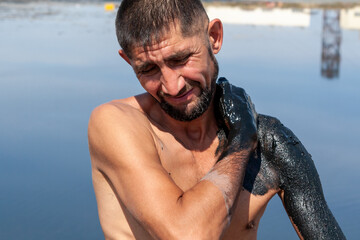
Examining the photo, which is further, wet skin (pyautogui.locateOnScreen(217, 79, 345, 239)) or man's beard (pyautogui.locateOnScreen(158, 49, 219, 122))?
wet skin (pyautogui.locateOnScreen(217, 79, 345, 239))

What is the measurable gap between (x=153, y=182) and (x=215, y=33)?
31.7 inches

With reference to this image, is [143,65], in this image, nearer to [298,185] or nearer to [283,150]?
[283,150]

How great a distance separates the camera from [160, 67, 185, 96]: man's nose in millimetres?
2246

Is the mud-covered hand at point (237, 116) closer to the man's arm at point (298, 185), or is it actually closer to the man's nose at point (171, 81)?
the man's arm at point (298, 185)

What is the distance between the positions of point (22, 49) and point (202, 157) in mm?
6213

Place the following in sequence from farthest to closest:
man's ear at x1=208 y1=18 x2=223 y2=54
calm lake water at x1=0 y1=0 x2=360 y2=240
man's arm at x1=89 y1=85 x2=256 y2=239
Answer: calm lake water at x1=0 y1=0 x2=360 y2=240, man's ear at x1=208 y1=18 x2=223 y2=54, man's arm at x1=89 y1=85 x2=256 y2=239

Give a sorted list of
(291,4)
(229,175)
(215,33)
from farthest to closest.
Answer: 1. (291,4)
2. (215,33)
3. (229,175)

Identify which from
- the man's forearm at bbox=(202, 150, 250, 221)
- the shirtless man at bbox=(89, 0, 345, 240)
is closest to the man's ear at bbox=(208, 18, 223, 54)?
the shirtless man at bbox=(89, 0, 345, 240)

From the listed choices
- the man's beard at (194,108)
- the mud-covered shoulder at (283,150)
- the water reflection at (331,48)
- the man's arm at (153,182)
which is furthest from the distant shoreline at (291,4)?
the man's arm at (153,182)

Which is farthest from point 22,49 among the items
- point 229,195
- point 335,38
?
point 229,195

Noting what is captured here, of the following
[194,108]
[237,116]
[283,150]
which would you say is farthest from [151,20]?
[283,150]

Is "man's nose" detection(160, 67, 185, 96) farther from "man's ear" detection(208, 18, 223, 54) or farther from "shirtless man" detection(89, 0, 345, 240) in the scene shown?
"man's ear" detection(208, 18, 223, 54)

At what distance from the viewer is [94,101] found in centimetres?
584

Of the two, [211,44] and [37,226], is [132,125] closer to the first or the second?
[211,44]
